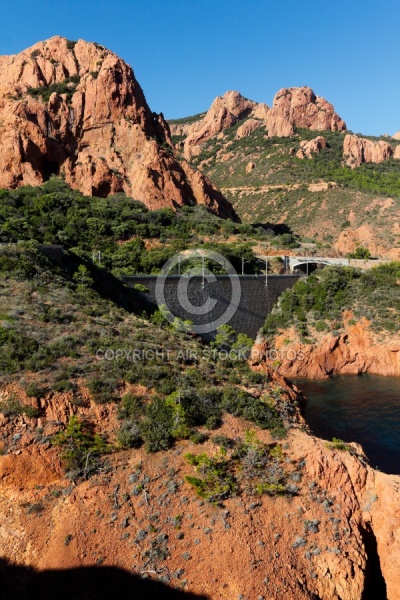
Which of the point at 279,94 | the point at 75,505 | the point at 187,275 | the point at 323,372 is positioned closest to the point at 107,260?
the point at 187,275

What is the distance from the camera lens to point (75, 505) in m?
10.0

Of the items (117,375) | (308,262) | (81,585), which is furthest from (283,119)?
(81,585)

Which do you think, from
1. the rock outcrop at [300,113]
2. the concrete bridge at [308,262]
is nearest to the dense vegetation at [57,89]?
the concrete bridge at [308,262]

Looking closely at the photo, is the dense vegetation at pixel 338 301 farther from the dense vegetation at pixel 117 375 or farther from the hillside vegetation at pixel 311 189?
the dense vegetation at pixel 117 375

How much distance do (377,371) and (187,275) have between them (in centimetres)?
1836

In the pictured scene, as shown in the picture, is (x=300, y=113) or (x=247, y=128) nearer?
(x=300, y=113)

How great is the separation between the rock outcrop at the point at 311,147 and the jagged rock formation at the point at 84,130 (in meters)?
42.4

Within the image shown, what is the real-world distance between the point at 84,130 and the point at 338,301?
1517 inches

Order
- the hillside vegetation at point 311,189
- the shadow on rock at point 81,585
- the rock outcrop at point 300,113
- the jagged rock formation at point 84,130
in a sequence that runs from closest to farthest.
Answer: the shadow on rock at point 81,585 < the jagged rock formation at point 84,130 < the hillside vegetation at point 311,189 < the rock outcrop at point 300,113

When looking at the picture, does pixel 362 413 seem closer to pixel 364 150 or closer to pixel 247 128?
pixel 364 150

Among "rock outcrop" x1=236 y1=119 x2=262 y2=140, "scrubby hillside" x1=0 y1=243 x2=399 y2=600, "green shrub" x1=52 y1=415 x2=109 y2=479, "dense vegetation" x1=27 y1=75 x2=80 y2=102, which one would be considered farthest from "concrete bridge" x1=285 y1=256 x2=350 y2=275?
"rock outcrop" x1=236 y1=119 x2=262 y2=140

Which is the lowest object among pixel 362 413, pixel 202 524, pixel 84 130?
pixel 362 413

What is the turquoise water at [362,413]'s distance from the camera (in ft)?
67.6

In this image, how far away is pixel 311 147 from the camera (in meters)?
89.4
